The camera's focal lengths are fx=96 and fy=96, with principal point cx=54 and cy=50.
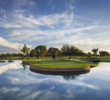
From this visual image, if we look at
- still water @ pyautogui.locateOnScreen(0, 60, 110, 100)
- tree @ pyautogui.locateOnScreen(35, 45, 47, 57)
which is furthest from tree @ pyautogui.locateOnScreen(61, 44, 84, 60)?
tree @ pyautogui.locateOnScreen(35, 45, 47, 57)

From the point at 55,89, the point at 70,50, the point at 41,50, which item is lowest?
the point at 55,89

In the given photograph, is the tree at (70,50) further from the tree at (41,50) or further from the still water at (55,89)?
the tree at (41,50)

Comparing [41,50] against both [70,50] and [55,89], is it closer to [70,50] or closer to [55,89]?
[70,50]

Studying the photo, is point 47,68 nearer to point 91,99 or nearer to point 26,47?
point 91,99

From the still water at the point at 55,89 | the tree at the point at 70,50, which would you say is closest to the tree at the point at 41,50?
the tree at the point at 70,50

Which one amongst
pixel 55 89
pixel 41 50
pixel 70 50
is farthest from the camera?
pixel 41 50

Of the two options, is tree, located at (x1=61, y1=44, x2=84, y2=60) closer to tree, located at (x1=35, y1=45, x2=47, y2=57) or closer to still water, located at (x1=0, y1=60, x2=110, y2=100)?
still water, located at (x1=0, y1=60, x2=110, y2=100)

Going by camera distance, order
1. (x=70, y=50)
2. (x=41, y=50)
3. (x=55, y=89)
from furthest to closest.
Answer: (x=41, y=50), (x=70, y=50), (x=55, y=89)

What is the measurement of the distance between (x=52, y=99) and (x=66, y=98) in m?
1.23

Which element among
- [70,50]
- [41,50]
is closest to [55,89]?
[70,50]

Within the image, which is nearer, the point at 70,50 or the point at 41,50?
the point at 70,50

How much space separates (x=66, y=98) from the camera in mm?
8328

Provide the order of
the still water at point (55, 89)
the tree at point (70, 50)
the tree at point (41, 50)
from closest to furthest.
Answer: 1. the still water at point (55, 89)
2. the tree at point (70, 50)
3. the tree at point (41, 50)

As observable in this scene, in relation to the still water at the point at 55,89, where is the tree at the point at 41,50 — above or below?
above
